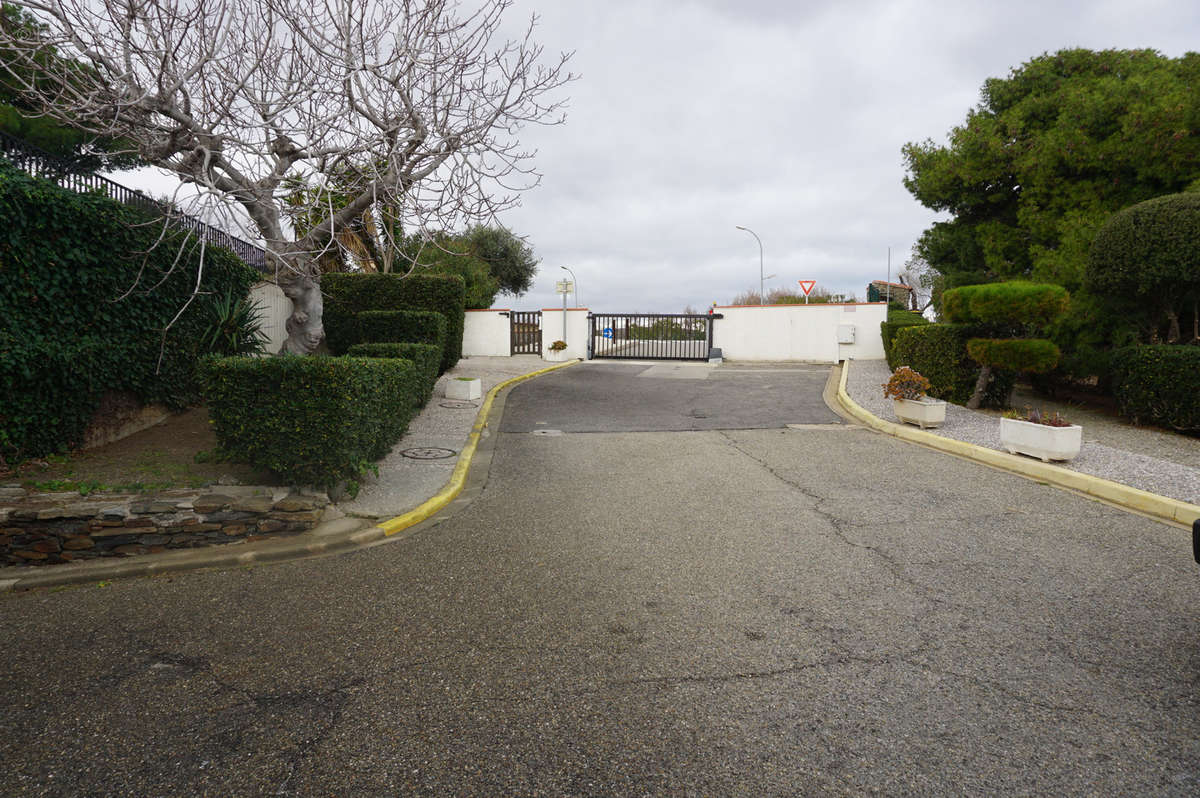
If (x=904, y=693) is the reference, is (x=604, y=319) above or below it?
above

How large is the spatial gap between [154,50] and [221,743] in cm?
665

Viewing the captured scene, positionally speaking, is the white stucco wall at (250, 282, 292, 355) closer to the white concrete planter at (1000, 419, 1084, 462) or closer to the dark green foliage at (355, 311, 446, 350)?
the dark green foliage at (355, 311, 446, 350)

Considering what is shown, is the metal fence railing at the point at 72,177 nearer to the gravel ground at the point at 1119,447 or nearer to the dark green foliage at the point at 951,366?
the gravel ground at the point at 1119,447

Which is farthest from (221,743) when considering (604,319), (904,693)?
(604,319)

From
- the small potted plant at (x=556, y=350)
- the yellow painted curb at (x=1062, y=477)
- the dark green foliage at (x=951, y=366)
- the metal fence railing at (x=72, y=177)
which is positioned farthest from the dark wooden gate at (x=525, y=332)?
the yellow painted curb at (x=1062, y=477)

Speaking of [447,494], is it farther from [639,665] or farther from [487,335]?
[487,335]

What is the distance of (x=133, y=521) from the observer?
14.8ft

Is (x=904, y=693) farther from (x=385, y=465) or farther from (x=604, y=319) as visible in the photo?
(x=604, y=319)

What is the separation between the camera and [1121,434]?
362 inches

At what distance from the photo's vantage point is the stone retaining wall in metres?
4.35

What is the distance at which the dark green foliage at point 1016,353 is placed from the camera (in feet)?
31.2

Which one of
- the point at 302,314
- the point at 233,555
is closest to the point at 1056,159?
the point at 302,314

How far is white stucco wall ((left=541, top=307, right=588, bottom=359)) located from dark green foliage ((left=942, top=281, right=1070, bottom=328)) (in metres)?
14.2

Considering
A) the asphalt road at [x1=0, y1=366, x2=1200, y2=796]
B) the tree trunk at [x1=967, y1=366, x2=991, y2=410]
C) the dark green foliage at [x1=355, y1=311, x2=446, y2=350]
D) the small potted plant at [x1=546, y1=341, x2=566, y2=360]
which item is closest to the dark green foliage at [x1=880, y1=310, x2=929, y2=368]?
the tree trunk at [x1=967, y1=366, x2=991, y2=410]
